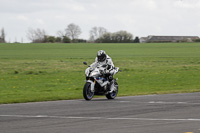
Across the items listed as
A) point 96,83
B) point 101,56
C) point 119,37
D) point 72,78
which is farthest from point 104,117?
point 119,37

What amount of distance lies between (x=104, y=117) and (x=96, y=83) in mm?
4717

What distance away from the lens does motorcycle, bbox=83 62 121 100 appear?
50.4 feet

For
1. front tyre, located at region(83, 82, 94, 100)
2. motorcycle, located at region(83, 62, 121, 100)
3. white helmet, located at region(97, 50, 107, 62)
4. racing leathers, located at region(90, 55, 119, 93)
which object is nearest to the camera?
front tyre, located at region(83, 82, 94, 100)

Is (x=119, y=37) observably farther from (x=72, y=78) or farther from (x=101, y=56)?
(x=101, y=56)

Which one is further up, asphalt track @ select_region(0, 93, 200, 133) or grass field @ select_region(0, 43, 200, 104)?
asphalt track @ select_region(0, 93, 200, 133)

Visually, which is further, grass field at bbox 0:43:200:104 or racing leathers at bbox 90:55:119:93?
grass field at bbox 0:43:200:104

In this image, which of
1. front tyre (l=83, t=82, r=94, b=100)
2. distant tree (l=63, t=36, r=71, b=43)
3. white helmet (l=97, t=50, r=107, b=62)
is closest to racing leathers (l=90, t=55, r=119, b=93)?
white helmet (l=97, t=50, r=107, b=62)

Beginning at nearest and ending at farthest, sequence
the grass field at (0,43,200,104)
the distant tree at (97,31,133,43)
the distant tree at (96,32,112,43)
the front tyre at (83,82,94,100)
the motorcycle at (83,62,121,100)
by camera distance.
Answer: the front tyre at (83,82,94,100) < the motorcycle at (83,62,121,100) < the grass field at (0,43,200,104) < the distant tree at (96,32,112,43) < the distant tree at (97,31,133,43)

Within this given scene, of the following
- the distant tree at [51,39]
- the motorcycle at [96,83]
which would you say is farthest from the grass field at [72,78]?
the distant tree at [51,39]

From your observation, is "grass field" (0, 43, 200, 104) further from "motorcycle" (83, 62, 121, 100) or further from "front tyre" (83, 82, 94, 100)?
"front tyre" (83, 82, 94, 100)

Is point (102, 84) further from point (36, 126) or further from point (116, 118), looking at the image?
point (36, 126)

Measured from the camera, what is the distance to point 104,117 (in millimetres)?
11008

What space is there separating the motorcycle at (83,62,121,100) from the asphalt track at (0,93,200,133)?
747 millimetres

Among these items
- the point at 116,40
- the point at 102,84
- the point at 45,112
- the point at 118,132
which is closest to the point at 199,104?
the point at 102,84
